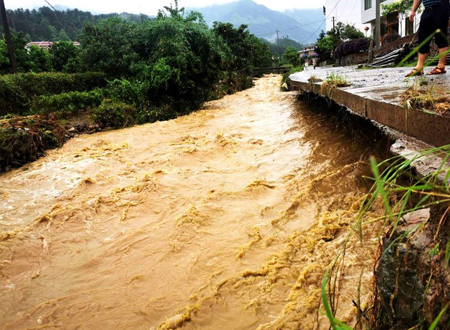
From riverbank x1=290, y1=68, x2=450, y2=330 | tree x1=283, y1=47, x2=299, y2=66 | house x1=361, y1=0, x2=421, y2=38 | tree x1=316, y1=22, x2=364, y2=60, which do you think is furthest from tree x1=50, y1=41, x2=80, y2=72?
tree x1=283, y1=47, x2=299, y2=66

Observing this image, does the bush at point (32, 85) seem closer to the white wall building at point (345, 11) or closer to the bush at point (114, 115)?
the bush at point (114, 115)

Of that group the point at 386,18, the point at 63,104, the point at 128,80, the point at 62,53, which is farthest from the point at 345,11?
the point at 63,104

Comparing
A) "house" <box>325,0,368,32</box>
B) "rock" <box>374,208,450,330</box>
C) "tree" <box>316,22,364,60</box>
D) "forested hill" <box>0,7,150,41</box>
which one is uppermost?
"forested hill" <box>0,7,150,41</box>

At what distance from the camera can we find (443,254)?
108cm

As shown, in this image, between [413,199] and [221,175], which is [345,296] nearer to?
[413,199]

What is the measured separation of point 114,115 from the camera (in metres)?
8.70

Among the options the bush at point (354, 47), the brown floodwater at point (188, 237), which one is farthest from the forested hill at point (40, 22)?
the brown floodwater at point (188, 237)

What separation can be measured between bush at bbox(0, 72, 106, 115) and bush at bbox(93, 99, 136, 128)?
3208 mm

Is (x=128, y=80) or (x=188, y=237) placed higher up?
(x=128, y=80)

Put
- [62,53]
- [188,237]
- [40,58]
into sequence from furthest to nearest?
[62,53], [40,58], [188,237]

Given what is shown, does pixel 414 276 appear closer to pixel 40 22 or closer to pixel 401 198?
pixel 401 198

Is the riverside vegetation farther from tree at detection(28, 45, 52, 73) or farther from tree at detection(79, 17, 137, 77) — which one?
tree at detection(28, 45, 52, 73)

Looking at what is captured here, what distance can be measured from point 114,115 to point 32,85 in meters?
4.19

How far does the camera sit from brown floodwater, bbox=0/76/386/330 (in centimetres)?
202
